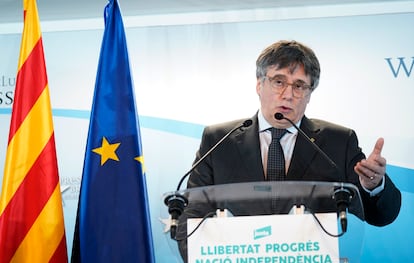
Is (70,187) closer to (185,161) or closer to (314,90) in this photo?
(185,161)

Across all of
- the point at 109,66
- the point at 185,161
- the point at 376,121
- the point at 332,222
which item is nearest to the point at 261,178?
the point at 185,161

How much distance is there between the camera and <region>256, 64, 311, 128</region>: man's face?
9.76 feet

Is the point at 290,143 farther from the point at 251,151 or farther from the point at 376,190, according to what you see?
the point at 376,190

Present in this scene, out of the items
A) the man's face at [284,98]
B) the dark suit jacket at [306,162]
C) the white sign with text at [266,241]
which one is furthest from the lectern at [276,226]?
the man's face at [284,98]

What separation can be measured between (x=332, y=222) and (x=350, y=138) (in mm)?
1554

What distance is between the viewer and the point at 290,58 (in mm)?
3021

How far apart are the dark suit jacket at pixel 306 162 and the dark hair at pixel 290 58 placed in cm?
29

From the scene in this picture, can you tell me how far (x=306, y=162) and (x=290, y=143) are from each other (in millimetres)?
172

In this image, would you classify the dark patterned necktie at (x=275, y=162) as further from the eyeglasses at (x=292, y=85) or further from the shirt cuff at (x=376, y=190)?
the shirt cuff at (x=376, y=190)

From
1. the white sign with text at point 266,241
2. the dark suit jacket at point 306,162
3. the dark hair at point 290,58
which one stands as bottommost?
Answer: the white sign with text at point 266,241

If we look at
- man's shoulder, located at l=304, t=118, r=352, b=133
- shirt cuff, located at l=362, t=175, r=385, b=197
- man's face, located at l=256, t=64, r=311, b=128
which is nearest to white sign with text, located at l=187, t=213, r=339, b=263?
shirt cuff, located at l=362, t=175, r=385, b=197

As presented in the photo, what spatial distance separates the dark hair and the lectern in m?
1.39

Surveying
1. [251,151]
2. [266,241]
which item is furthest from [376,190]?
[266,241]

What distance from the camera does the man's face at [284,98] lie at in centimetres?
297
